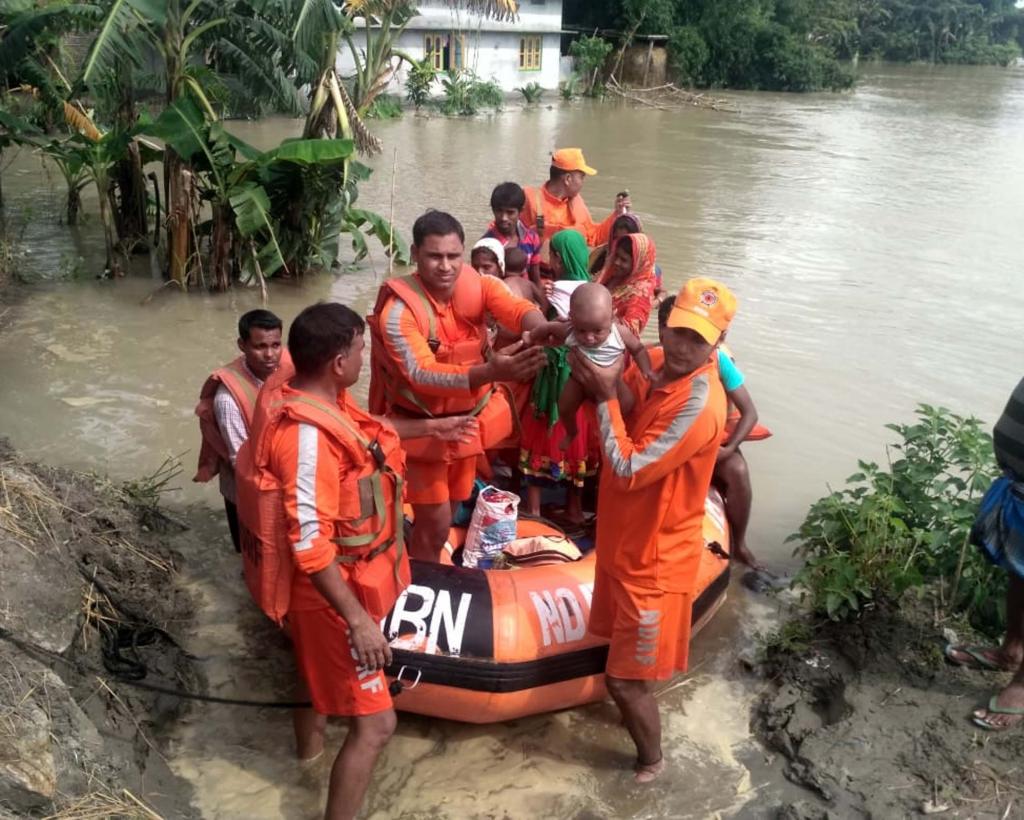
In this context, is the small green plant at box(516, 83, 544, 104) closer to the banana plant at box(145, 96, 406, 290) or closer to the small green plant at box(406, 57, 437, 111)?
the small green plant at box(406, 57, 437, 111)

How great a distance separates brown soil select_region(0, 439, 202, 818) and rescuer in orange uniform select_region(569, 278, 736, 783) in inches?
63.0

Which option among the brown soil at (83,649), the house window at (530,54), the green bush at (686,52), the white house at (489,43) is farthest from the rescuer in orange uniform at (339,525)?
the green bush at (686,52)

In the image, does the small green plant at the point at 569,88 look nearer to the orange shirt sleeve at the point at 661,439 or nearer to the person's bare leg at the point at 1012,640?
the person's bare leg at the point at 1012,640

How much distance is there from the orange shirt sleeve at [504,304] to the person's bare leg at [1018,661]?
208cm

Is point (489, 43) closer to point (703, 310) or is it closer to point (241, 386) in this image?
point (241, 386)

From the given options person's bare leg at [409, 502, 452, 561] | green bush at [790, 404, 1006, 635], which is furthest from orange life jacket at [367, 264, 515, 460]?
green bush at [790, 404, 1006, 635]

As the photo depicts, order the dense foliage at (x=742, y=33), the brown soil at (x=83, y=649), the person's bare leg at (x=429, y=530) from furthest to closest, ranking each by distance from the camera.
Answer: the dense foliage at (x=742, y=33) < the person's bare leg at (x=429, y=530) < the brown soil at (x=83, y=649)

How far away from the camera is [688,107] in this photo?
30406mm

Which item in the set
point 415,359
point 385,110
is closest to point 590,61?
point 385,110

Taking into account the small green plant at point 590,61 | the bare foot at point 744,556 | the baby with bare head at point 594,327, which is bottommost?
the bare foot at point 744,556

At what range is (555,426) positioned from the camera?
4.52m

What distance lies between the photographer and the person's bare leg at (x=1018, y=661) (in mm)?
3365

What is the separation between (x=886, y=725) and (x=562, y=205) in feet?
13.0

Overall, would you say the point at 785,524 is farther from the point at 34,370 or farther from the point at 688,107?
the point at 688,107
